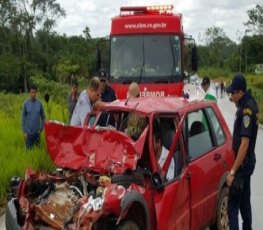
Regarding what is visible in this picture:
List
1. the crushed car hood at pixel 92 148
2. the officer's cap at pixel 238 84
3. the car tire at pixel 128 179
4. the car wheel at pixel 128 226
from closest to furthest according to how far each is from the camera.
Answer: the car wheel at pixel 128 226 < the car tire at pixel 128 179 < the crushed car hood at pixel 92 148 < the officer's cap at pixel 238 84

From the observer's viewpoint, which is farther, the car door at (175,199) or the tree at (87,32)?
the tree at (87,32)

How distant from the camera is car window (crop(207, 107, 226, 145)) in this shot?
22.1 ft

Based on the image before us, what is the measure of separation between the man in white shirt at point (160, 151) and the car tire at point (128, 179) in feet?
1.28

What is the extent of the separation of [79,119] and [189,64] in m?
7.48

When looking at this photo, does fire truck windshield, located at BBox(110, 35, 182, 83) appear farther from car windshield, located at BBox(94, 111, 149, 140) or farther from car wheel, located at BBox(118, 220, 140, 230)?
car wheel, located at BBox(118, 220, 140, 230)

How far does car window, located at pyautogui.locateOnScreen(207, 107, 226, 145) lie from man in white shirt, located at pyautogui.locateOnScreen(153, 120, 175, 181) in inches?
49.2

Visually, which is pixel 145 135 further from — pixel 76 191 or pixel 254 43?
pixel 254 43

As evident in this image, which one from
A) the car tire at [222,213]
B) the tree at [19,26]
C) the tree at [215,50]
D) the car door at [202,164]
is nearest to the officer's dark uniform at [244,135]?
the car door at [202,164]

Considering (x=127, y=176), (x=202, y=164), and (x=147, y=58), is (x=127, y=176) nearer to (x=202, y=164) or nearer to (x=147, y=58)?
(x=202, y=164)

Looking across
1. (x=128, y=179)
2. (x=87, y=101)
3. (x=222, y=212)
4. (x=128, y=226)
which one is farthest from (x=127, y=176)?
(x=87, y=101)

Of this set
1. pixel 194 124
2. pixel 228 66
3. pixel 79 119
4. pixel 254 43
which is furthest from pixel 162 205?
pixel 228 66

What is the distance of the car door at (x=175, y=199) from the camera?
5066 millimetres

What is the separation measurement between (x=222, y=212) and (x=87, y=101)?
114 inches

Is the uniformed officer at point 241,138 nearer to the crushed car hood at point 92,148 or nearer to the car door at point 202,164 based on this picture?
the car door at point 202,164
